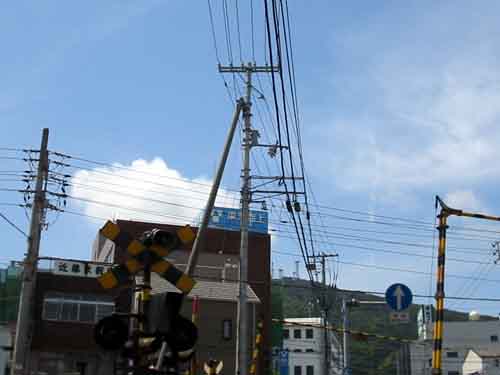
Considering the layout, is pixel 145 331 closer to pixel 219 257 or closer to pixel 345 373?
pixel 345 373

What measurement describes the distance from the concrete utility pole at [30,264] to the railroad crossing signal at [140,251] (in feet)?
45.4

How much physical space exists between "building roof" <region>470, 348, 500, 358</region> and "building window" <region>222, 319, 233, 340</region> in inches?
1664

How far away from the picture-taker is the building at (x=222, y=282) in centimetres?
3866

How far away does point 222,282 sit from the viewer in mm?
43062

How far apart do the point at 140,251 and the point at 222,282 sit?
3508cm

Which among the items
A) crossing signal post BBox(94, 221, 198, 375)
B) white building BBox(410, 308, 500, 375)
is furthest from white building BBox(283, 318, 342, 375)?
crossing signal post BBox(94, 221, 198, 375)

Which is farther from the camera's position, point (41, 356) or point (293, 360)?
point (293, 360)

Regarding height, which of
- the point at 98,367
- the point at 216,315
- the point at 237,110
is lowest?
the point at 98,367

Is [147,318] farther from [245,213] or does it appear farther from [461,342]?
[461,342]

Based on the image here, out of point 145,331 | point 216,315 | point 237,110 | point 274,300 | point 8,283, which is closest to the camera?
point 145,331

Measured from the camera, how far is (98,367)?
138 ft

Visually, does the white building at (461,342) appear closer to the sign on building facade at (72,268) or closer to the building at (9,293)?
the building at (9,293)

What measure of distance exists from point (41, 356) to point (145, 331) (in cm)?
3574

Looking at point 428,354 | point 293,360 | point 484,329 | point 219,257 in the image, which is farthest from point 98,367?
point 293,360
